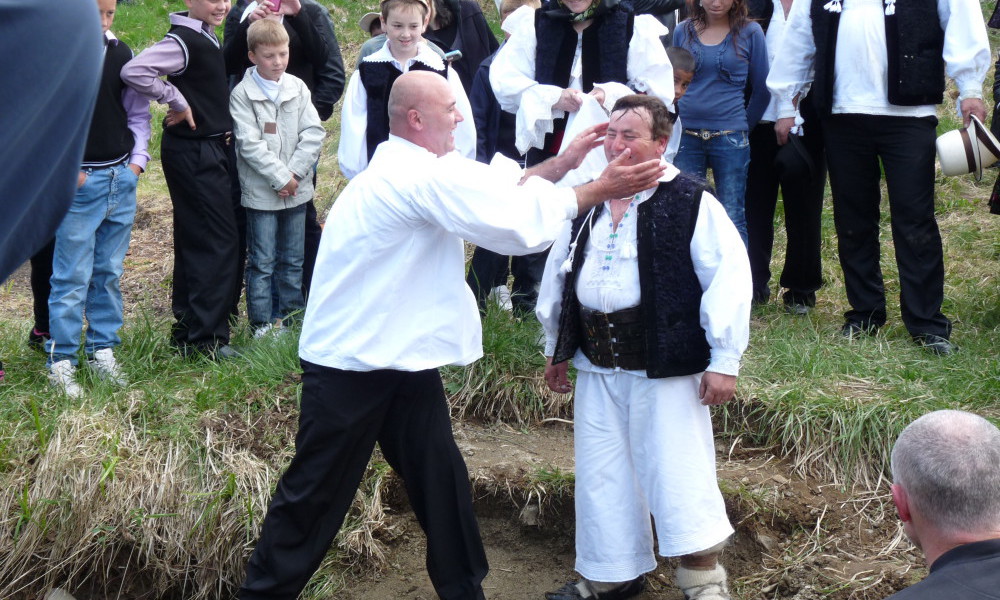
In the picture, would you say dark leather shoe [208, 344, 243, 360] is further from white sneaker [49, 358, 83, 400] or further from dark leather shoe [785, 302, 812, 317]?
dark leather shoe [785, 302, 812, 317]

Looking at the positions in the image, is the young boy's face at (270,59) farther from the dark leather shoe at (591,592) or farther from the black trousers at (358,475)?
the dark leather shoe at (591,592)

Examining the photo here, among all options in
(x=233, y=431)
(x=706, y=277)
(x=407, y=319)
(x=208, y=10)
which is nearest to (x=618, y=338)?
(x=706, y=277)

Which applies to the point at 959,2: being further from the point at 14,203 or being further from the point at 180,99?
the point at 14,203

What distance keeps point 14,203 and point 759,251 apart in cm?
530

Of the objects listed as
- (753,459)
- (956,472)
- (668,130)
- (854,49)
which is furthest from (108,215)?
(956,472)

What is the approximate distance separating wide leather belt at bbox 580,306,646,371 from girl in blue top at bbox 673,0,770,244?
2139mm

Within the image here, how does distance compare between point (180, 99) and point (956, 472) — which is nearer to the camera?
point (956, 472)

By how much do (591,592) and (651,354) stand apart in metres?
1.05

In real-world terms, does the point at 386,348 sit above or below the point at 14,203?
below

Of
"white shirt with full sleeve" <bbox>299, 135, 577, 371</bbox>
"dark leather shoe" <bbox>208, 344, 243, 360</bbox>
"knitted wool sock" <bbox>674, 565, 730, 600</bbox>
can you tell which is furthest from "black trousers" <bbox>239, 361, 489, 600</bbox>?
"dark leather shoe" <bbox>208, 344, 243, 360</bbox>

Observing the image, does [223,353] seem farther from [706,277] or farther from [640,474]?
[706,277]

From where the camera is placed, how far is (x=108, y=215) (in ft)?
15.9

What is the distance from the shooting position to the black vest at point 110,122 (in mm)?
4750

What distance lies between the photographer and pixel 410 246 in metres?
3.31
